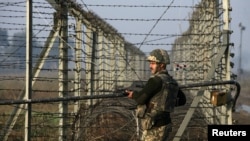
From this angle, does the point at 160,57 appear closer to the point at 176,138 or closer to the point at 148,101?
the point at 148,101

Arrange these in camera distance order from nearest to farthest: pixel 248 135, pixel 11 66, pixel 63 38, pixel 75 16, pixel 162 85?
pixel 162 85 < pixel 248 135 < pixel 63 38 < pixel 11 66 < pixel 75 16

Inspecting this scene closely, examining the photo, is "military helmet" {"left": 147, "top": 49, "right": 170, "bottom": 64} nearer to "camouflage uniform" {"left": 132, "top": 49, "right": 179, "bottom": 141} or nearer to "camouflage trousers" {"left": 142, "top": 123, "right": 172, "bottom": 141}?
"camouflage uniform" {"left": 132, "top": 49, "right": 179, "bottom": 141}

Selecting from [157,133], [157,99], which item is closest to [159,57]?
[157,99]

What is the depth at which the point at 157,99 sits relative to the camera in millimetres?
4910

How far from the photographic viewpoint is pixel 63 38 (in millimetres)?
6590

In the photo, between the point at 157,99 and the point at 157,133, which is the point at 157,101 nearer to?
the point at 157,99

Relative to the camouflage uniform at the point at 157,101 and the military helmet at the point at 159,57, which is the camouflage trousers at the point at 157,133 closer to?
the camouflage uniform at the point at 157,101

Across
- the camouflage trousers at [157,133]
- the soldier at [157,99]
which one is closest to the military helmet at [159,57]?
the soldier at [157,99]

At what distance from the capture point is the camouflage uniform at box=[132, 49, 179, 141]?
4867mm

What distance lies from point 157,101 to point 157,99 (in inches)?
0.7

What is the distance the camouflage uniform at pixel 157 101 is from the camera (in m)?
4.87

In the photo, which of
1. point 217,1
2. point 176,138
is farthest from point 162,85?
point 217,1

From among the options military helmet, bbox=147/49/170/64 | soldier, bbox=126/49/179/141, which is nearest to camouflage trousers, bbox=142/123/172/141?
soldier, bbox=126/49/179/141

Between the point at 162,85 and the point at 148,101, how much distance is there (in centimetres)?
20
